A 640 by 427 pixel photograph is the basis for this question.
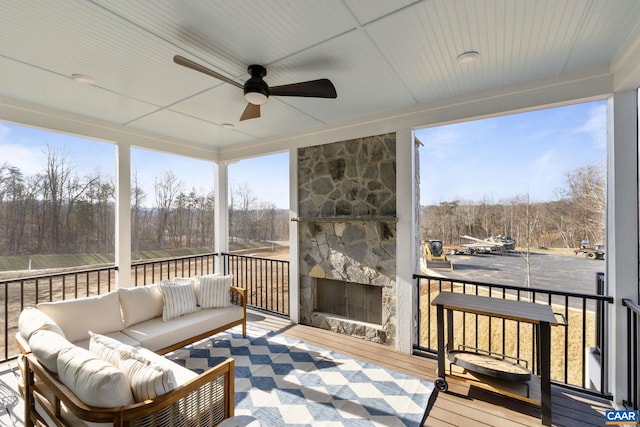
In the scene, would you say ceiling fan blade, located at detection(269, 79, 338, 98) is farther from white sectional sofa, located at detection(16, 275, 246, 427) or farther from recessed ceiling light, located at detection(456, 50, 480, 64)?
white sectional sofa, located at detection(16, 275, 246, 427)

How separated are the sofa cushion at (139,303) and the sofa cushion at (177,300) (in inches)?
3.1

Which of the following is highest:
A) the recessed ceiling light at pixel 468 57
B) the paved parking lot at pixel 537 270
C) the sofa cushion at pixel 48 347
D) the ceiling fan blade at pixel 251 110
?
the recessed ceiling light at pixel 468 57

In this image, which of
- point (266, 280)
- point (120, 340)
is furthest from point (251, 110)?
point (266, 280)

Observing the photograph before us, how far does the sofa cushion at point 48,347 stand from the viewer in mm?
1600

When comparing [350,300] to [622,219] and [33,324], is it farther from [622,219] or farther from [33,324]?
[33,324]

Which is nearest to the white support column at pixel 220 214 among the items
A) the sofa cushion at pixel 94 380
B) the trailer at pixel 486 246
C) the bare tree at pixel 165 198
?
the bare tree at pixel 165 198

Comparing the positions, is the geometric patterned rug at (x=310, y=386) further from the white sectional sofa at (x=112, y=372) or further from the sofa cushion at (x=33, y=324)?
the sofa cushion at (x=33, y=324)

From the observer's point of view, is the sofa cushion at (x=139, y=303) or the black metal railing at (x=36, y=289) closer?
the sofa cushion at (x=139, y=303)

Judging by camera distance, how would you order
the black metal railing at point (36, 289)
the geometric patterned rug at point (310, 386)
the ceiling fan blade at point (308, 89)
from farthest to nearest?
the black metal railing at point (36, 289), the geometric patterned rug at point (310, 386), the ceiling fan blade at point (308, 89)

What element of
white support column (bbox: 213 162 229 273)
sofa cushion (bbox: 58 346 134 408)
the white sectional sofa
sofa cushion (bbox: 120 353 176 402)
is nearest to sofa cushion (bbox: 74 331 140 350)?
the white sectional sofa

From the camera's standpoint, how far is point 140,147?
13.0ft

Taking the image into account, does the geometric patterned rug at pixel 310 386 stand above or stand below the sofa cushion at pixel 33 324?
below

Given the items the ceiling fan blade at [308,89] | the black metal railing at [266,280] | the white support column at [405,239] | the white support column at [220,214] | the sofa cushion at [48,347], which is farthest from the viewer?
the white support column at [220,214]

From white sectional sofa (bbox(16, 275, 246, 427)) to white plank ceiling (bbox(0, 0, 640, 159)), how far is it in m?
1.97
